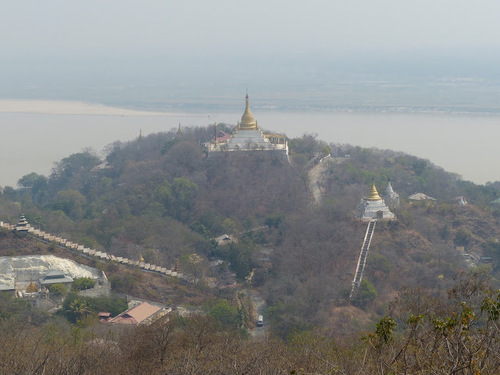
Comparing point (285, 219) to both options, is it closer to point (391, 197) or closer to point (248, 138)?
point (391, 197)

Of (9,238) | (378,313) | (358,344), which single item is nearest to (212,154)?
(9,238)

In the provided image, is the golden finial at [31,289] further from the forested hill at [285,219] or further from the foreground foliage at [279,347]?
the forested hill at [285,219]

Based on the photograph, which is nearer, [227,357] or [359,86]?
[227,357]

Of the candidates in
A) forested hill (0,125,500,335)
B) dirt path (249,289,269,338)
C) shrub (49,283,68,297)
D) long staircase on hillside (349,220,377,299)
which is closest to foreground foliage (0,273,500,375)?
dirt path (249,289,269,338)

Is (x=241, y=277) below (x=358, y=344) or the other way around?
below

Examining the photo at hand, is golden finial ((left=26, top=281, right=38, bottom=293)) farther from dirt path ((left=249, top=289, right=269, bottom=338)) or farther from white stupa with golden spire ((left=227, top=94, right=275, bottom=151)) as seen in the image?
white stupa with golden spire ((left=227, top=94, right=275, bottom=151))

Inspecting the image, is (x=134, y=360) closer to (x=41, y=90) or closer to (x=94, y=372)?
(x=94, y=372)

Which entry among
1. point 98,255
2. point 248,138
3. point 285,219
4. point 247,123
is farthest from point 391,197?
point 98,255
